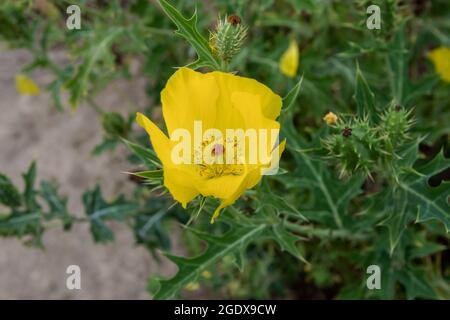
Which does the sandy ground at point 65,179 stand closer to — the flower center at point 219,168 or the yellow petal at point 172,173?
the flower center at point 219,168

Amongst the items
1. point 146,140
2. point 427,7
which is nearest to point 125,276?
point 146,140

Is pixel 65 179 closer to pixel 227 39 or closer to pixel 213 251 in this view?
pixel 213 251

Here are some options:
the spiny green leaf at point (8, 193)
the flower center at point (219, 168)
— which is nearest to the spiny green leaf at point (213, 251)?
the flower center at point (219, 168)

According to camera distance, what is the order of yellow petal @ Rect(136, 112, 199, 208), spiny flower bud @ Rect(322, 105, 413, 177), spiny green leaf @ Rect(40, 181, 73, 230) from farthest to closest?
spiny green leaf @ Rect(40, 181, 73, 230) < spiny flower bud @ Rect(322, 105, 413, 177) < yellow petal @ Rect(136, 112, 199, 208)

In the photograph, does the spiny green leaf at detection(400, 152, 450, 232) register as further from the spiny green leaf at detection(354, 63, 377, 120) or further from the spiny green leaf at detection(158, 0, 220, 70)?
the spiny green leaf at detection(158, 0, 220, 70)

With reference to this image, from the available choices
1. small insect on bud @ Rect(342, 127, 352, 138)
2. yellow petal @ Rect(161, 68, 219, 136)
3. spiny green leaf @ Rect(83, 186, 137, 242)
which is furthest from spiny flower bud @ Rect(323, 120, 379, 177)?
spiny green leaf @ Rect(83, 186, 137, 242)

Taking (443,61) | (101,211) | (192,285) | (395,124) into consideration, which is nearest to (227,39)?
(395,124)
